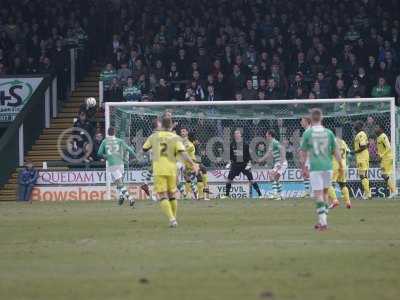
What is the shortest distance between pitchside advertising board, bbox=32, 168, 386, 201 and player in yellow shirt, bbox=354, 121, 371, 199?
2306 millimetres

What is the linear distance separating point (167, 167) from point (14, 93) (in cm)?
2027

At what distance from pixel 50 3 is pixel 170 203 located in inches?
938

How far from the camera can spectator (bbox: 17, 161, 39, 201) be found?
120ft

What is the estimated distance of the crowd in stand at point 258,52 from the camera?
37.5 meters

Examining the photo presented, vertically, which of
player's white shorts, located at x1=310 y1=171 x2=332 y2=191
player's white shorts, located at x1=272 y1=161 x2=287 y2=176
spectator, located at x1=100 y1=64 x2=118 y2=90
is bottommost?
player's white shorts, located at x1=310 y1=171 x2=332 y2=191

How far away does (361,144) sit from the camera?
32.2m

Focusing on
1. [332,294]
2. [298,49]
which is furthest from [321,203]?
[298,49]

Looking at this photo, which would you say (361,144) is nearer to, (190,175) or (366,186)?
(366,186)

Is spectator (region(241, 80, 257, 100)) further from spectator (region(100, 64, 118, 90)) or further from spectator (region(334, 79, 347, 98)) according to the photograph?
spectator (region(100, 64, 118, 90))

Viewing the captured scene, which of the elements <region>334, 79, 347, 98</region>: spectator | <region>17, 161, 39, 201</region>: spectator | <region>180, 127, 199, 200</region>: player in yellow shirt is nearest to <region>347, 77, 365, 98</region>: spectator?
<region>334, 79, 347, 98</region>: spectator

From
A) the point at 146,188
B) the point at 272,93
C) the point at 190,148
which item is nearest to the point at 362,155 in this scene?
the point at 190,148

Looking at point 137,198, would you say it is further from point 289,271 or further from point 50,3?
point 289,271

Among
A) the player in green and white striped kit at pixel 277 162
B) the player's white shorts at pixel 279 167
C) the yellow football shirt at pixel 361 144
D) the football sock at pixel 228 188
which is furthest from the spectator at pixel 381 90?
the football sock at pixel 228 188

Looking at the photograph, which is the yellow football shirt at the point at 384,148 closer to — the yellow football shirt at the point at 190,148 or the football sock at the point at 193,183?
the yellow football shirt at the point at 190,148
